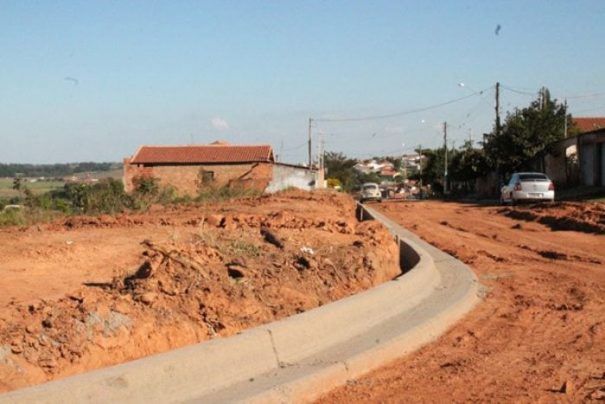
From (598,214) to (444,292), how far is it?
15.9 meters

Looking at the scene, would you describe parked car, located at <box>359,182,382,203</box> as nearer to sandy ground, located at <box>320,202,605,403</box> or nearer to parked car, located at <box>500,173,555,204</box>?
parked car, located at <box>500,173,555,204</box>

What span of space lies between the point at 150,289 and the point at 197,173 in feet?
157

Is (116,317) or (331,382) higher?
(116,317)

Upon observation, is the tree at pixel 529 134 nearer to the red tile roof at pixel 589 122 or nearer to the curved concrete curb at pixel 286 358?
the red tile roof at pixel 589 122

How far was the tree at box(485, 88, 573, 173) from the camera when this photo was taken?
48344 mm

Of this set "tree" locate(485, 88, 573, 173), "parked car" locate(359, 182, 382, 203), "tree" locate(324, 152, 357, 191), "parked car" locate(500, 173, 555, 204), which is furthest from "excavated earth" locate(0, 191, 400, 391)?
"tree" locate(324, 152, 357, 191)

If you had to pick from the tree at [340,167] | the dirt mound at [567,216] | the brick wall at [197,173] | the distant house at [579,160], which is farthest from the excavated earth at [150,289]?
the tree at [340,167]

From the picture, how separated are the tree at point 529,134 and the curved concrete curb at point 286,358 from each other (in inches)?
1625

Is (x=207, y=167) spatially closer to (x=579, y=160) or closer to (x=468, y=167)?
(x=468, y=167)

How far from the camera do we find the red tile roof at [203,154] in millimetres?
56656

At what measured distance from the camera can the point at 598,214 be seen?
2431cm

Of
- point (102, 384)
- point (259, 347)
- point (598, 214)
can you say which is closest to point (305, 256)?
point (259, 347)

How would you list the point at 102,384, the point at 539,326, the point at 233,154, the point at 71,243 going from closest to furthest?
the point at 102,384 < the point at 539,326 < the point at 71,243 < the point at 233,154

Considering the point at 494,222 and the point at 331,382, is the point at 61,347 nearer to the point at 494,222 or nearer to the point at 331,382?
the point at 331,382
